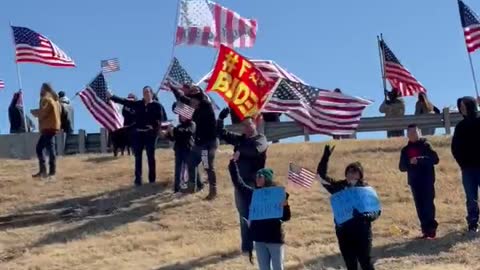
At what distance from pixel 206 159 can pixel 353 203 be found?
584 cm

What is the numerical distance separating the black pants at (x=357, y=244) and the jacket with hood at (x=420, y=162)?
3.23m

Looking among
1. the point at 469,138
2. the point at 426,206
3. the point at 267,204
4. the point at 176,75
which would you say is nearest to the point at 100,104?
the point at 176,75

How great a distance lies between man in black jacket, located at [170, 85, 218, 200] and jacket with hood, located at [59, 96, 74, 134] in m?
8.23

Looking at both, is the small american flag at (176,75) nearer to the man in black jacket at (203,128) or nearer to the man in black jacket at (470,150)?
the man in black jacket at (203,128)

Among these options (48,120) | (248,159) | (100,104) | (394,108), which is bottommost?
(248,159)

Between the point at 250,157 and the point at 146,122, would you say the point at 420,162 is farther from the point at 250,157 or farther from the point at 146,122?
the point at 146,122

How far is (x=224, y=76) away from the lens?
19094mm

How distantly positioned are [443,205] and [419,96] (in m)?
8.47

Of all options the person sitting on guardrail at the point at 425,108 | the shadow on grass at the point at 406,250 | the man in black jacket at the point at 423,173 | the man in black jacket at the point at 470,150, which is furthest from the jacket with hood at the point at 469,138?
the person sitting on guardrail at the point at 425,108

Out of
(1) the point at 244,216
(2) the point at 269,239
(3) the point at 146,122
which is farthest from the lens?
(3) the point at 146,122

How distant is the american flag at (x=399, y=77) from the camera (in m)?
25.3

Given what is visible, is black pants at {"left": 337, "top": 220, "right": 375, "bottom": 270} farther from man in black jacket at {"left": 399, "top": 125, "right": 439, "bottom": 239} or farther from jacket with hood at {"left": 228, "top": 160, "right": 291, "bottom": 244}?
man in black jacket at {"left": 399, "top": 125, "right": 439, "bottom": 239}

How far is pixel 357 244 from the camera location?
1285 centimetres

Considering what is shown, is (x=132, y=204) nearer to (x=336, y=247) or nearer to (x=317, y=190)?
(x=317, y=190)
